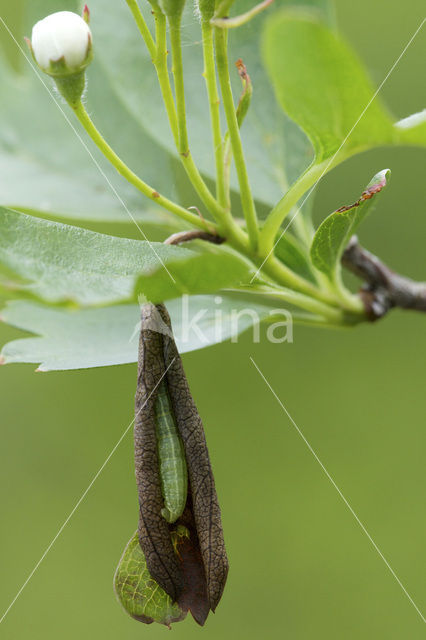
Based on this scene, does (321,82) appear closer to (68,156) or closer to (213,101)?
(213,101)

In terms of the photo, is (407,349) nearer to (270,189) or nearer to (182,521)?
(270,189)

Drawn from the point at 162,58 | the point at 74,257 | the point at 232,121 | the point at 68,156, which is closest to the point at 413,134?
the point at 232,121

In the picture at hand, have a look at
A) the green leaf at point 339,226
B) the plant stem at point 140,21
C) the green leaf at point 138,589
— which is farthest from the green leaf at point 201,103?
the green leaf at point 138,589

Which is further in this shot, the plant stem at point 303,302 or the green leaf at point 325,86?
the plant stem at point 303,302

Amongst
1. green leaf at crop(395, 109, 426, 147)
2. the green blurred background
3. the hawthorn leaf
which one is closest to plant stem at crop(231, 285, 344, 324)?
the hawthorn leaf

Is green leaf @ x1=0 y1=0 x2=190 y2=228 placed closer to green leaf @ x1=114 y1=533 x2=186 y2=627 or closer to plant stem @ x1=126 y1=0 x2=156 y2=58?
plant stem @ x1=126 y1=0 x2=156 y2=58

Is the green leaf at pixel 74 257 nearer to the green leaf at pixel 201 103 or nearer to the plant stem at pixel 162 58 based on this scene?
the plant stem at pixel 162 58

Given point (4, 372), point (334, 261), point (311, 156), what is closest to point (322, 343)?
point (4, 372)
